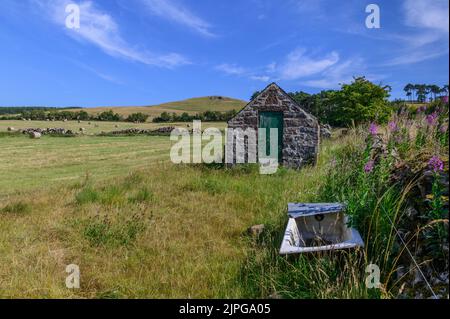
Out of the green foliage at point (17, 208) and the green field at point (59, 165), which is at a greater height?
the green field at point (59, 165)

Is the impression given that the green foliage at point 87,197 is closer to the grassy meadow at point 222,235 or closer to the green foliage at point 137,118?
the grassy meadow at point 222,235

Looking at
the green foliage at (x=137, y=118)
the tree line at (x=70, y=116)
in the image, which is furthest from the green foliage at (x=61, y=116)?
the green foliage at (x=137, y=118)

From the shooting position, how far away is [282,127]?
1361cm

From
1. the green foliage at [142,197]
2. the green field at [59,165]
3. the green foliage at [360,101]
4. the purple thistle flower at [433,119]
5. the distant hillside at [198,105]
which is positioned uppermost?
the distant hillside at [198,105]

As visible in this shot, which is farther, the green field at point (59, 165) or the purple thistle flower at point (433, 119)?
the green field at point (59, 165)

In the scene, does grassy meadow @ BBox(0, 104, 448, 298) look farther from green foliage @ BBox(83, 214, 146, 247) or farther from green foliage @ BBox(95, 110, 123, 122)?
green foliage @ BBox(95, 110, 123, 122)

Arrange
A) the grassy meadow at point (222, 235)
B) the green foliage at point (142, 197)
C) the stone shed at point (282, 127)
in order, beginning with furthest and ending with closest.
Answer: the stone shed at point (282, 127), the green foliage at point (142, 197), the grassy meadow at point (222, 235)

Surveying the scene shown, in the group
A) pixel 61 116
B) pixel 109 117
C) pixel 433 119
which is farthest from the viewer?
pixel 109 117

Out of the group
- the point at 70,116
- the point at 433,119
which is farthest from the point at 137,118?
the point at 433,119

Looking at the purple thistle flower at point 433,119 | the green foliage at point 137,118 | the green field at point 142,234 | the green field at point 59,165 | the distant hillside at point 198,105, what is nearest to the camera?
the green field at point 142,234

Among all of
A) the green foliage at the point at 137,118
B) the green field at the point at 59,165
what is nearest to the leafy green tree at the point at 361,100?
the green field at the point at 59,165

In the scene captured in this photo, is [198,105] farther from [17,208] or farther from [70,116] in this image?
[17,208]

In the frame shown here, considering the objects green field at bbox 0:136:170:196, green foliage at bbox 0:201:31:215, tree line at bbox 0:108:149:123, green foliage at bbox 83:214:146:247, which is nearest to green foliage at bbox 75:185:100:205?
green foliage at bbox 0:201:31:215

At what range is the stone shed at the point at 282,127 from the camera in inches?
529
